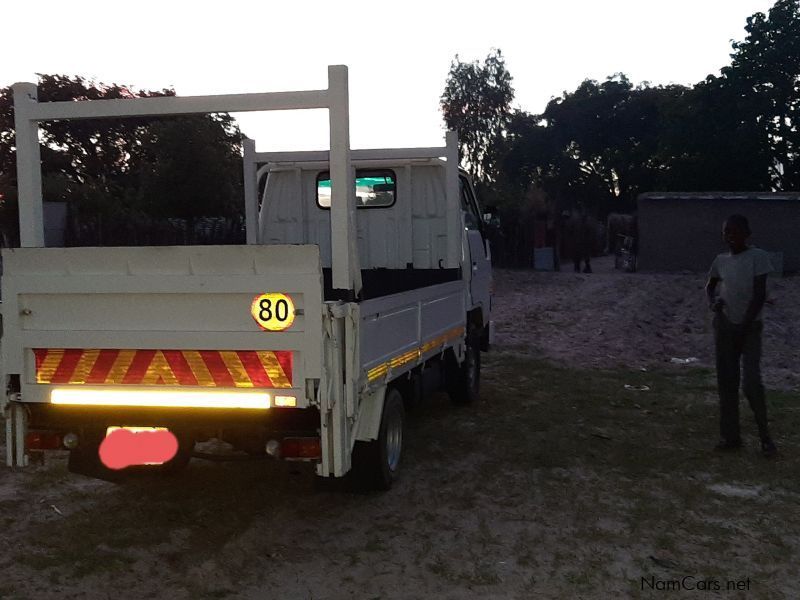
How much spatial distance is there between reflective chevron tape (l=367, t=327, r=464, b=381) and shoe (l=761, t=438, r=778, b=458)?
2668 mm

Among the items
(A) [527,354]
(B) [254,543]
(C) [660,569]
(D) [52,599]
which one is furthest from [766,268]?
(A) [527,354]

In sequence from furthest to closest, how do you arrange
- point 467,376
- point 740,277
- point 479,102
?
point 479,102 → point 467,376 → point 740,277

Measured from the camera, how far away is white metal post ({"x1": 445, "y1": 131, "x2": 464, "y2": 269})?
24.3 ft

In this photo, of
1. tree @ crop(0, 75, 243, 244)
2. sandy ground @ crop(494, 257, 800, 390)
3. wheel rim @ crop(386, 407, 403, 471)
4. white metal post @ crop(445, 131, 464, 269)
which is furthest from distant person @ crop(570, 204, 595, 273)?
wheel rim @ crop(386, 407, 403, 471)

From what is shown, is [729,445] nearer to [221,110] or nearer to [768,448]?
[768,448]

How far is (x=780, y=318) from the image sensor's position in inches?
567

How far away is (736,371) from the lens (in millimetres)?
6371

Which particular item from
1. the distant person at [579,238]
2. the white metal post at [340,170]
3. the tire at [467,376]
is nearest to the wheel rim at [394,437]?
the white metal post at [340,170]

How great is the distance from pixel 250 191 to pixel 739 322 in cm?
464

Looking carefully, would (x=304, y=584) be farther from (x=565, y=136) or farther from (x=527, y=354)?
(x=565, y=136)

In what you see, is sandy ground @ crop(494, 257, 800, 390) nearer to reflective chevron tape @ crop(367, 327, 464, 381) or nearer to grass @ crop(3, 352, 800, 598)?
grass @ crop(3, 352, 800, 598)

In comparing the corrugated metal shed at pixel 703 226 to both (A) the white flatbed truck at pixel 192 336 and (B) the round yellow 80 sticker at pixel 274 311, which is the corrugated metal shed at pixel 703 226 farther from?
(B) the round yellow 80 sticker at pixel 274 311

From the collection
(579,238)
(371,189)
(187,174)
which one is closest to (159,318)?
(371,189)

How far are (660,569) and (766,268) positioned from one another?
9.44 feet
